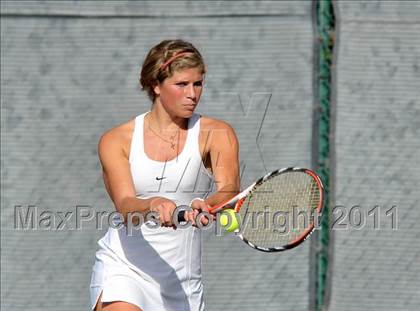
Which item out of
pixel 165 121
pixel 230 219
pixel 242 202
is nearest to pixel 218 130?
pixel 165 121

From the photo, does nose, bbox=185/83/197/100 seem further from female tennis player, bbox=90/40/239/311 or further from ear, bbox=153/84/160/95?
ear, bbox=153/84/160/95

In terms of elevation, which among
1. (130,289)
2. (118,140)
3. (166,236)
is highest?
(118,140)

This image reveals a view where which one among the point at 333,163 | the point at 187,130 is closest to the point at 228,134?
the point at 187,130

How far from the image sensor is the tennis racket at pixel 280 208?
3857 mm

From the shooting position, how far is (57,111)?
541cm

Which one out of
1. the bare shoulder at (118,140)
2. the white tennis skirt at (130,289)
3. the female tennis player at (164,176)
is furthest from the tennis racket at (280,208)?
the bare shoulder at (118,140)

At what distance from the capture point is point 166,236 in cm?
378

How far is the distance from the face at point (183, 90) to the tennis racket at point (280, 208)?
15.7 inches

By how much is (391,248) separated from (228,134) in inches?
75.0

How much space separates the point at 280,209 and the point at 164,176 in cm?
61

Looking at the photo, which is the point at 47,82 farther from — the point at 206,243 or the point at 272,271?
the point at 272,271

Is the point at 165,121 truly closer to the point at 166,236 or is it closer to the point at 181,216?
the point at 166,236

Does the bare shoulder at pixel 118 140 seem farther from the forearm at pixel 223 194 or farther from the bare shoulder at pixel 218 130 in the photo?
the forearm at pixel 223 194

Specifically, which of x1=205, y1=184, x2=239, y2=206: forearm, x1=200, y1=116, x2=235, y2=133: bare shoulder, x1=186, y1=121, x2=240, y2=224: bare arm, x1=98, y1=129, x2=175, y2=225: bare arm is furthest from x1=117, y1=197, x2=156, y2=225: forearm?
x1=200, y1=116, x2=235, y2=133: bare shoulder
